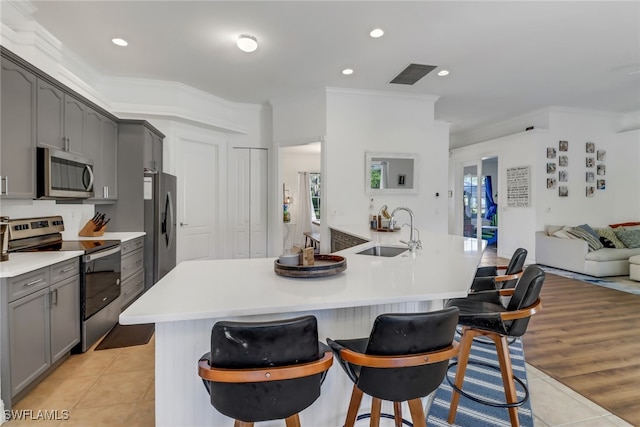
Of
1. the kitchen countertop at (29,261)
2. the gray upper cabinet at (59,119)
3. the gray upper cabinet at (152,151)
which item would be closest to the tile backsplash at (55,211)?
the kitchen countertop at (29,261)

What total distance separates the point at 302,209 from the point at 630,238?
23.1 ft

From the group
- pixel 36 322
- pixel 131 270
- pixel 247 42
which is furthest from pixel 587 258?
pixel 36 322

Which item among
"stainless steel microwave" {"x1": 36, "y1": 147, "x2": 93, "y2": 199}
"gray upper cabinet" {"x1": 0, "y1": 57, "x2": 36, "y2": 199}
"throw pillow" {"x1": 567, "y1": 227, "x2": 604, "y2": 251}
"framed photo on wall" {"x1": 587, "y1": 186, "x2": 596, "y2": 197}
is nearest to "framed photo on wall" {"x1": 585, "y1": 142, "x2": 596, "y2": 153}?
"framed photo on wall" {"x1": 587, "y1": 186, "x2": 596, "y2": 197}

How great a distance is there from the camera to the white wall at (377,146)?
16.6 feet

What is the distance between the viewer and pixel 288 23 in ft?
10.5

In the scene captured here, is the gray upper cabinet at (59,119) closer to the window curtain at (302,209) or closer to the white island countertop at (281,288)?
the white island countertop at (281,288)

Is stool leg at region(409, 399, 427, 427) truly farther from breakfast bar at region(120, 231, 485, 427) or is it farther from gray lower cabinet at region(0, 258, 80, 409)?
gray lower cabinet at region(0, 258, 80, 409)

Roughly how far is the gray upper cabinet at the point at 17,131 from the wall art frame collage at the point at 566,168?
7.60 meters

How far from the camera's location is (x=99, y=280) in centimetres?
287

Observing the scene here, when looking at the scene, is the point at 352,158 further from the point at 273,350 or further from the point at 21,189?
the point at 273,350

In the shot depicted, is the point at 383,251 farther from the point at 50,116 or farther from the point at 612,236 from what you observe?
the point at 612,236

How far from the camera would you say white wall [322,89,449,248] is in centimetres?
505

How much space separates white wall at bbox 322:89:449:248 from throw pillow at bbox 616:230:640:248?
312 cm

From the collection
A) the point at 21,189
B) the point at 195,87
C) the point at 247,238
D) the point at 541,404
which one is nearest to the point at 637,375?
the point at 541,404
